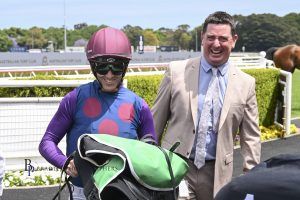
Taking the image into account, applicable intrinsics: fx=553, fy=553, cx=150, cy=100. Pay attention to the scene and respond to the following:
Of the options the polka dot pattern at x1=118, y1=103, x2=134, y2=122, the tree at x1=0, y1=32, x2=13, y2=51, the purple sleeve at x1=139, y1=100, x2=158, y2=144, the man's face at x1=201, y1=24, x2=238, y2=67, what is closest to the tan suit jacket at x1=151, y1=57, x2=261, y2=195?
the man's face at x1=201, y1=24, x2=238, y2=67

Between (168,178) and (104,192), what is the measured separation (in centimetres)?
23

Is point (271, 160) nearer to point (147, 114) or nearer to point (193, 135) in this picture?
point (147, 114)

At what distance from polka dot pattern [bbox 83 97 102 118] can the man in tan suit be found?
694 millimetres

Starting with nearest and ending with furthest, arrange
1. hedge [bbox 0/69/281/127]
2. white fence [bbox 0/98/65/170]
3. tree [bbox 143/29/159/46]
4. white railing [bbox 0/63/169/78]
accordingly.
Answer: white fence [bbox 0/98/65/170] → hedge [bbox 0/69/281/127] → white railing [bbox 0/63/169/78] → tree [bbox 143/29/159/46]

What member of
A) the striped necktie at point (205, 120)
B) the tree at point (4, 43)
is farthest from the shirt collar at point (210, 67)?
the tree at point (4, 43)

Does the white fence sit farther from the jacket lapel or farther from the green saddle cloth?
the green saddle cloth

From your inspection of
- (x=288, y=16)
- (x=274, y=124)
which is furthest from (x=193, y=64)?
(x=288, y=16)

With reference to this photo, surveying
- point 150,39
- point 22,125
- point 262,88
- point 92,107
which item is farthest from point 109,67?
point 150,39

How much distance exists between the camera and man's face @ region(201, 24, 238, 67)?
2.91m

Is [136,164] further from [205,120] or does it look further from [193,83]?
[193,83]

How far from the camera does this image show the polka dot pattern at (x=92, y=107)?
7.89 ft

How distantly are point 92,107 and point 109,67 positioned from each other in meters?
0.20

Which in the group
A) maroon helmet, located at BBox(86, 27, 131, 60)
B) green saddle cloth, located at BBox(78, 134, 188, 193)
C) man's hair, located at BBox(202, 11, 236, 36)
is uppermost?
man's hair, located at BBox(202, 11, 236, 36)

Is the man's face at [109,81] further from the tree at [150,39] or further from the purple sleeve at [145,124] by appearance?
the tree at [150,39]
